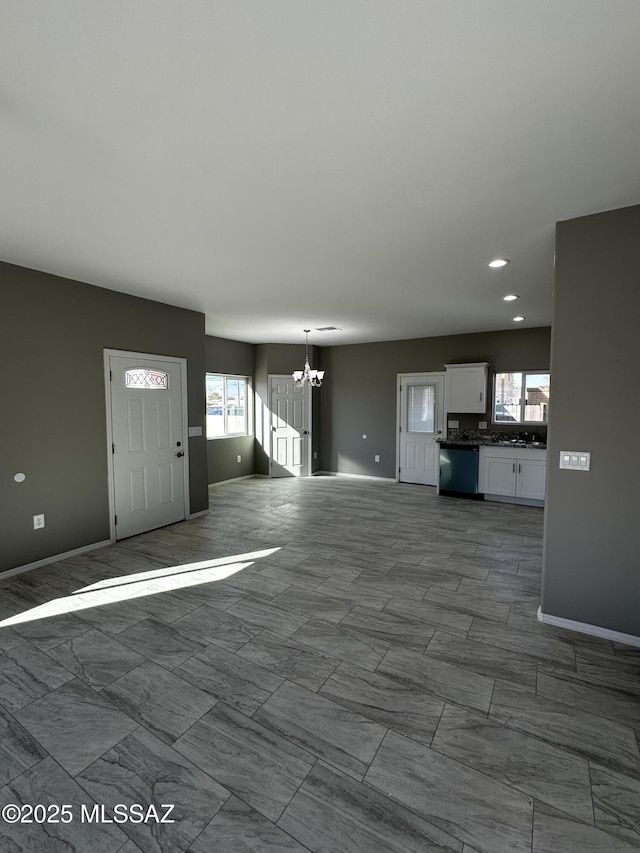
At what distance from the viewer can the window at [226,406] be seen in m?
7.55

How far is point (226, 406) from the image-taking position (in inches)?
307

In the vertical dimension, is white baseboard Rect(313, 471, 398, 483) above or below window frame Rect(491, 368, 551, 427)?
below

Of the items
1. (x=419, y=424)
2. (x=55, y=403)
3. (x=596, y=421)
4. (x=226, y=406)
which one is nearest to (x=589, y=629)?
(x=596, y=421)

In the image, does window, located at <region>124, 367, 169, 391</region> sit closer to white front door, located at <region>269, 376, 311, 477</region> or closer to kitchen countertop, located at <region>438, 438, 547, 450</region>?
white front door, located at <region>269, 376, 311, 477</region>

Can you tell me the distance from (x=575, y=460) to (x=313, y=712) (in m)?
2.22

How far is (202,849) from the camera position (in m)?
1.41

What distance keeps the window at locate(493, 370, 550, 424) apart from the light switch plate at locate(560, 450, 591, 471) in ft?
13.6

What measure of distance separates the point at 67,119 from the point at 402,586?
3625 millimetres

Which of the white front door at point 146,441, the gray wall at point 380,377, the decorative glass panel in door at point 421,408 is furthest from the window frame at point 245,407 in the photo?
the decorative glass panel in door at point 421,408

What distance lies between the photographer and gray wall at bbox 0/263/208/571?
3.53 metres

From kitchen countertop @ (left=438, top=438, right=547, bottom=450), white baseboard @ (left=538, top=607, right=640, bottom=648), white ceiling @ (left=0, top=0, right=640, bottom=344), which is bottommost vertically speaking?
white baseboard @ (left=538, top=607, right=640, bottom=648)

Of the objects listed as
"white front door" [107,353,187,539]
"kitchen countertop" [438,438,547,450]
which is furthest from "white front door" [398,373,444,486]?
"white front door" [107,353,187,539]

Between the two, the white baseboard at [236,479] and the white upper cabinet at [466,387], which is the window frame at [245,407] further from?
the white upper cabinet at [466,387]

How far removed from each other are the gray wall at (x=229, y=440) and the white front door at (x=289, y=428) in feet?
1.68
